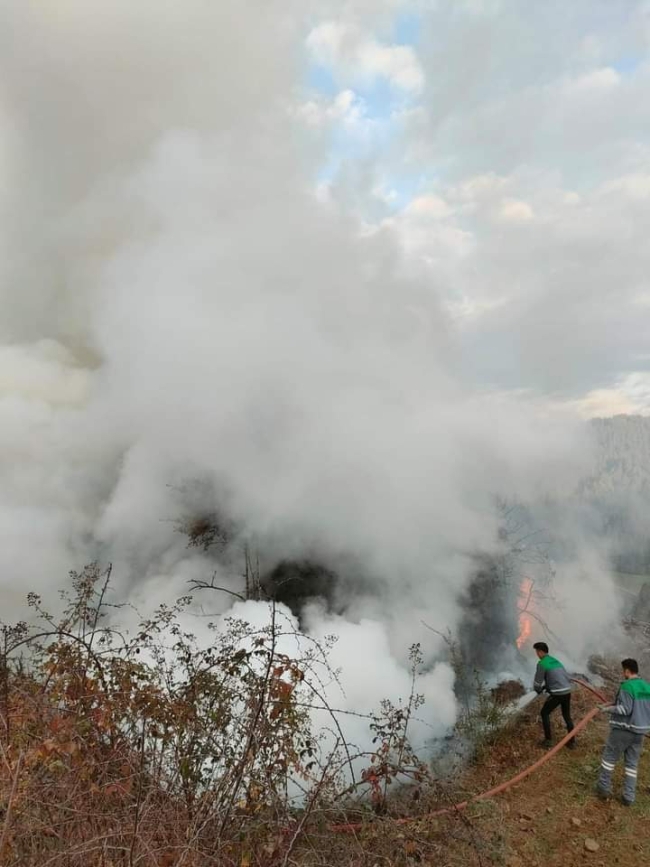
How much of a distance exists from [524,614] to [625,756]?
1024 centimetres

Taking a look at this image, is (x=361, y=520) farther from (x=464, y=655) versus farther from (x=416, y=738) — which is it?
(x=416, y=738)

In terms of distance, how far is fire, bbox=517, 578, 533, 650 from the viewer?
1428cm

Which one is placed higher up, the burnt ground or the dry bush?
the dry bush

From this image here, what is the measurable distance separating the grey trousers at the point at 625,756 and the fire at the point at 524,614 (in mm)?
8948

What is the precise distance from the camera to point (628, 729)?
17.2ft

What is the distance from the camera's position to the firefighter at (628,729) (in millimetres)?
5164

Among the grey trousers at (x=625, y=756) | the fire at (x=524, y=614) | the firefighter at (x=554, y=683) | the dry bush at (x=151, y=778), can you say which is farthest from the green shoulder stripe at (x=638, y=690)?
the fire at (x=524, y=614)

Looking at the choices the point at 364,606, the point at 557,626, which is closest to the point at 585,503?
the point at 557,626

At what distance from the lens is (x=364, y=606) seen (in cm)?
1255

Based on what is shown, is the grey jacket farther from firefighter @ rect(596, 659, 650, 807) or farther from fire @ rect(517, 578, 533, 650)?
fire @ rect(517, 578, 533, 650)

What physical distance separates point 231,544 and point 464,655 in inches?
292

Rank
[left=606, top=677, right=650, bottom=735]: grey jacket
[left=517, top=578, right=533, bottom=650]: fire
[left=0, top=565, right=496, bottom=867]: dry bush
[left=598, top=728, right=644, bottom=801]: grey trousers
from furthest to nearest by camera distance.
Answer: [left=517, top=578, right=533, bottom=650]: fire, [left=598, top=728, right=644, bottom=801]: grey trousers, [left=606, top=677, right=650, bottom=735]: grey jacket, [left=0, top=565, right=496, bottom=867]: dry bush

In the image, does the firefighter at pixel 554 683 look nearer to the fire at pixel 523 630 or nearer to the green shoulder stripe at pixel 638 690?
the green shoulder stripe at pixel 638 690

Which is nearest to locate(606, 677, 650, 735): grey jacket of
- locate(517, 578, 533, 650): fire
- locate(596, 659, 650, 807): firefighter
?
locate(596, 659, 650, 807): firefighter
